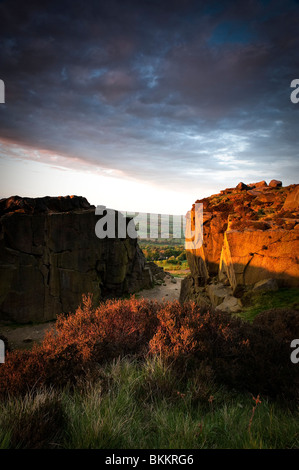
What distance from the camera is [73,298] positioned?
26969mm

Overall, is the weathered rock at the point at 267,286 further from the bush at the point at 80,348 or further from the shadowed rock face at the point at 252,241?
the bush at the point at 80,348

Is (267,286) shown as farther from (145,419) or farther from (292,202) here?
(145,419)

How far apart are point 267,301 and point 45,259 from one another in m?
24.1

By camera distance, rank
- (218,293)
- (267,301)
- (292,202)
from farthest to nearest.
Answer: (292,202) < (218,293) < (267,301)

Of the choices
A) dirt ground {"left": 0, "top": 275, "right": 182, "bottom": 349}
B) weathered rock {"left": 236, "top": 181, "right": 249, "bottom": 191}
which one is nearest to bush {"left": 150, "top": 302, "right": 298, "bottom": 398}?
dirt ground {"left": 0, "top": 275, "right": 182, "bottom": 349}

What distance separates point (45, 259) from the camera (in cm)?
2641

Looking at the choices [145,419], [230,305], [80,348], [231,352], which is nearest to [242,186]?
[230,305]

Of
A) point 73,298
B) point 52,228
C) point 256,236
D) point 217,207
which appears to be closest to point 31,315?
point 73,298

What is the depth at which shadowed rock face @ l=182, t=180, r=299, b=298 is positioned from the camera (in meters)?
9.60

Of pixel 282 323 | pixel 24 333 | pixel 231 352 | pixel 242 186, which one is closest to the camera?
pixel 231 352

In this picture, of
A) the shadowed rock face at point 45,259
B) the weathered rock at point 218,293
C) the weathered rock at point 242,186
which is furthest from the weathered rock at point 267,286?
the shadowed rock face at point 45,259

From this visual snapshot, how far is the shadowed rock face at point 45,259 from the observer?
81.7ft

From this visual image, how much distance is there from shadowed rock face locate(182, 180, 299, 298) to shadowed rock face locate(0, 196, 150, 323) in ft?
53.1
